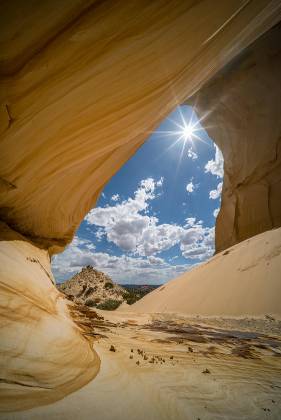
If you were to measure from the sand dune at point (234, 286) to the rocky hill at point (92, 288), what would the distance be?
27.1 feet

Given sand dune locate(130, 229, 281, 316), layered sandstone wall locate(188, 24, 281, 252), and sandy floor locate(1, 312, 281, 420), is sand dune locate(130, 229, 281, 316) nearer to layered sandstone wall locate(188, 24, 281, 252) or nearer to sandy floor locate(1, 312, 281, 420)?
sandy floor locate(1, 312, 281, 420)

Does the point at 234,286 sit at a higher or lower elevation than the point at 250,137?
lower

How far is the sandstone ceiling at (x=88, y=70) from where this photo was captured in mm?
2027

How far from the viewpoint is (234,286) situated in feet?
27.6

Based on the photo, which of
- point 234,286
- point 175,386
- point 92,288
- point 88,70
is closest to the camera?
point 175,386

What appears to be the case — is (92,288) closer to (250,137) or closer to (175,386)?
(250,137)

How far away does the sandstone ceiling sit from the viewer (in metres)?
2.03

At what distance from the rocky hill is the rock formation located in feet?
52.7

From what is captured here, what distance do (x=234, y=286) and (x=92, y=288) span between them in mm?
14339

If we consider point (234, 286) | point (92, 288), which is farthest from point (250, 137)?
point (92, 288)

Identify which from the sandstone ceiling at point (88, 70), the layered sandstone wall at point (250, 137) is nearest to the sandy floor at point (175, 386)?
the sandstone ceiling at point (88, 70)

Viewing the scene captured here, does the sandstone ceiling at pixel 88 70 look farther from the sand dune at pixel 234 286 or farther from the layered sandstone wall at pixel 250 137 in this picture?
the layered sandstone wall at pixel 250 137

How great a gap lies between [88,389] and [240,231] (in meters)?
15.5

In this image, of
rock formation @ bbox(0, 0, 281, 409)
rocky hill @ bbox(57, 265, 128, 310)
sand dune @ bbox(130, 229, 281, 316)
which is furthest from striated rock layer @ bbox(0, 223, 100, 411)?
rocky hill @ bbox(57, 265, 128, 310)
